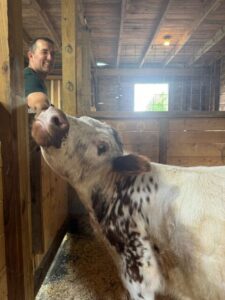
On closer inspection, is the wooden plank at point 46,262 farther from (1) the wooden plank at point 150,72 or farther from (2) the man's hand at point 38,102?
(1) the wooden plank at point 150,72

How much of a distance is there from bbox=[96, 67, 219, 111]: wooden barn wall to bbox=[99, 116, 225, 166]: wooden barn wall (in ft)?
22.9

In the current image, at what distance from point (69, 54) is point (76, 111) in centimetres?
56

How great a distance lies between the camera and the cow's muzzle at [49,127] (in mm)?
1438

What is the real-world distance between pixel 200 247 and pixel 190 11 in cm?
492

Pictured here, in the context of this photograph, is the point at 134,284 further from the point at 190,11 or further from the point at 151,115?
the point at 190,11

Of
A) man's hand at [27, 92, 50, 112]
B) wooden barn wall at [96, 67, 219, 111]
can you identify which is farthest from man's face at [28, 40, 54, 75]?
wooden barn wall at [96, 67, 219, 111]

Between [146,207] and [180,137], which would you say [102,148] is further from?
[180,137]

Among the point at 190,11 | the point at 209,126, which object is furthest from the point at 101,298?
the point at 190,11

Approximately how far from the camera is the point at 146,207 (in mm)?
1494

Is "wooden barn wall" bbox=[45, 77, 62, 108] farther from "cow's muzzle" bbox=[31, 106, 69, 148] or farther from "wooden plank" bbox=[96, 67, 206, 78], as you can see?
"cow's muzzle" bbox=[31, 106, 69, 148]

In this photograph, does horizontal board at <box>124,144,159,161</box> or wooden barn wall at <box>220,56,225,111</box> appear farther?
wooden barn wall at <box>220,56,225,111</box>

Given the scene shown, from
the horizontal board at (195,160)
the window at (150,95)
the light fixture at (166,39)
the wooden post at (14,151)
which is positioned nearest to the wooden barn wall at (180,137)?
the horizontal board at (195,160)

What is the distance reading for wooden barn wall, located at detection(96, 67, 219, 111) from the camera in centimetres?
1032

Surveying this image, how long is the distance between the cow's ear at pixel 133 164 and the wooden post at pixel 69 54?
154 cm
